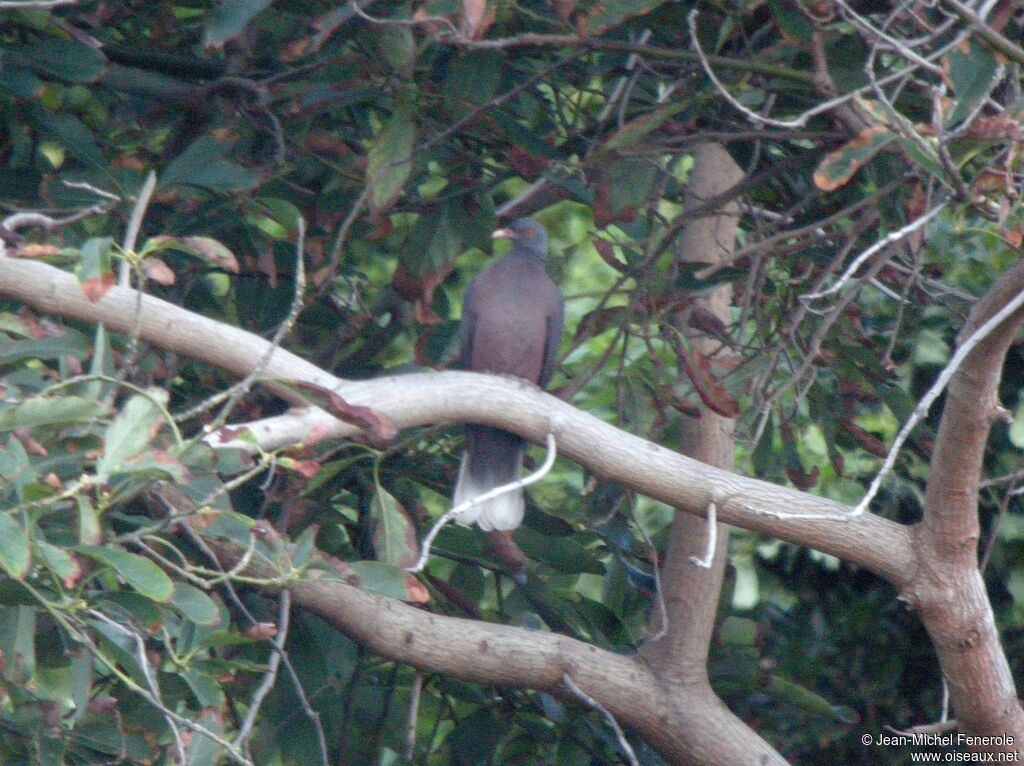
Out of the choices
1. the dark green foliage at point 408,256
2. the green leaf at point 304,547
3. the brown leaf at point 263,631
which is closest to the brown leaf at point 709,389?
the dark green foliage at point 408,256

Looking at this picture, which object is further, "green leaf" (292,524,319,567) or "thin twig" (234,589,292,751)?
"thin twig" (234,589,292,751)

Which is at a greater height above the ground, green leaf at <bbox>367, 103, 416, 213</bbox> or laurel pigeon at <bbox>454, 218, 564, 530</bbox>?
green leaf at <bbox>367, 103, 416, 213</bbox>

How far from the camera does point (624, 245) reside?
368cm

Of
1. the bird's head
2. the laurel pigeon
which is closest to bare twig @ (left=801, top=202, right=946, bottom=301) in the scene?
the laurel pigeon

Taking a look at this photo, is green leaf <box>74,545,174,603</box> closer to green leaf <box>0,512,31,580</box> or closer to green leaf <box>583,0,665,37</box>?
green leaf <box>0,512,31,580</box>

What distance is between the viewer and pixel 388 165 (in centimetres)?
319

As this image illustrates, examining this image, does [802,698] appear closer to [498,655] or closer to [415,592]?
[498,655]

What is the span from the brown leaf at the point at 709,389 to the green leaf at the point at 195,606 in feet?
4.30

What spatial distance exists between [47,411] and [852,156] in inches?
55.2

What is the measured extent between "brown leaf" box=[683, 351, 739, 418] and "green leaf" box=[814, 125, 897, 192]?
79 centimetres

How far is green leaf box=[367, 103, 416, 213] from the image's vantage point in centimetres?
318

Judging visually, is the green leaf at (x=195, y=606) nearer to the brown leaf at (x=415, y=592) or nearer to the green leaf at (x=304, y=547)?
the green leaf at (x=304, y=547)

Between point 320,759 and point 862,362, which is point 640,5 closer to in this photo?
point 862,362

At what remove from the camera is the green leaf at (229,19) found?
2.93 meters
